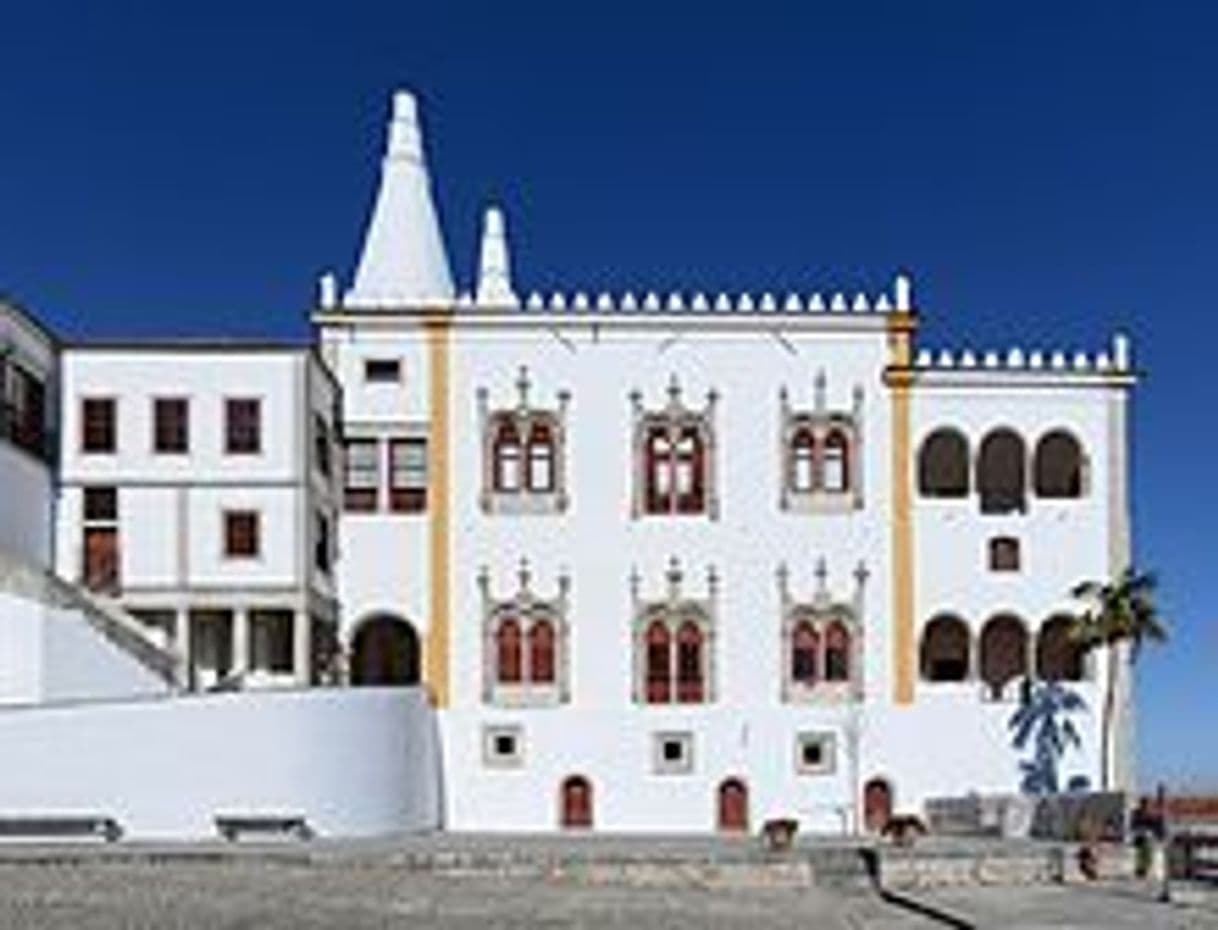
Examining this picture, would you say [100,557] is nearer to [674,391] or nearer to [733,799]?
[674,391]

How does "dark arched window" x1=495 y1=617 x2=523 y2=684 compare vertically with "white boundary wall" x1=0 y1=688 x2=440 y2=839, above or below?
above

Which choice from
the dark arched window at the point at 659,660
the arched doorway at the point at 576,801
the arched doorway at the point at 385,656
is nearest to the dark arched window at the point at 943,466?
the dark arched window at the point at 659,660

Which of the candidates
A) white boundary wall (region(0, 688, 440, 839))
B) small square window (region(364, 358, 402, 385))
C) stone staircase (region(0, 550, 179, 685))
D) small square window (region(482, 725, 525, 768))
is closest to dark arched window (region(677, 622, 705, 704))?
small square window (region(482, 725, 525, 768))

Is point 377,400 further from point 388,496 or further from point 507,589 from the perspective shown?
point 507,589

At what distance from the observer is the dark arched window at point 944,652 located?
52906 mm

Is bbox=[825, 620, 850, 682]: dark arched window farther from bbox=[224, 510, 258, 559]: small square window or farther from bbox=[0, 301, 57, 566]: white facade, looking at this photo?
bbox=[0, 301, 57, 566]: white facade

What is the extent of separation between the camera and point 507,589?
51.5 m

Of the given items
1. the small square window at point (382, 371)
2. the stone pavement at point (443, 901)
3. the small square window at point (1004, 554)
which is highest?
the small square window at point (382, 371)

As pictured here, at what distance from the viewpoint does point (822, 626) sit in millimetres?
51719

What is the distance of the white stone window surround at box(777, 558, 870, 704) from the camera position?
169ft

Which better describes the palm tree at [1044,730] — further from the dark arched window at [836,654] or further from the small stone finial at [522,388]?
the small stone finial at [522,388]

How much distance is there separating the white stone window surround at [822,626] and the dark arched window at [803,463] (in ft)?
6.10

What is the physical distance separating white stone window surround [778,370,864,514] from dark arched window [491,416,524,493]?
20.8ft

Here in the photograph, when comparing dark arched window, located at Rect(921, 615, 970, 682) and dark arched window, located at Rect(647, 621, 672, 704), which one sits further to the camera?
dark arched window, located at Rect(921, 615, 970, 682)
